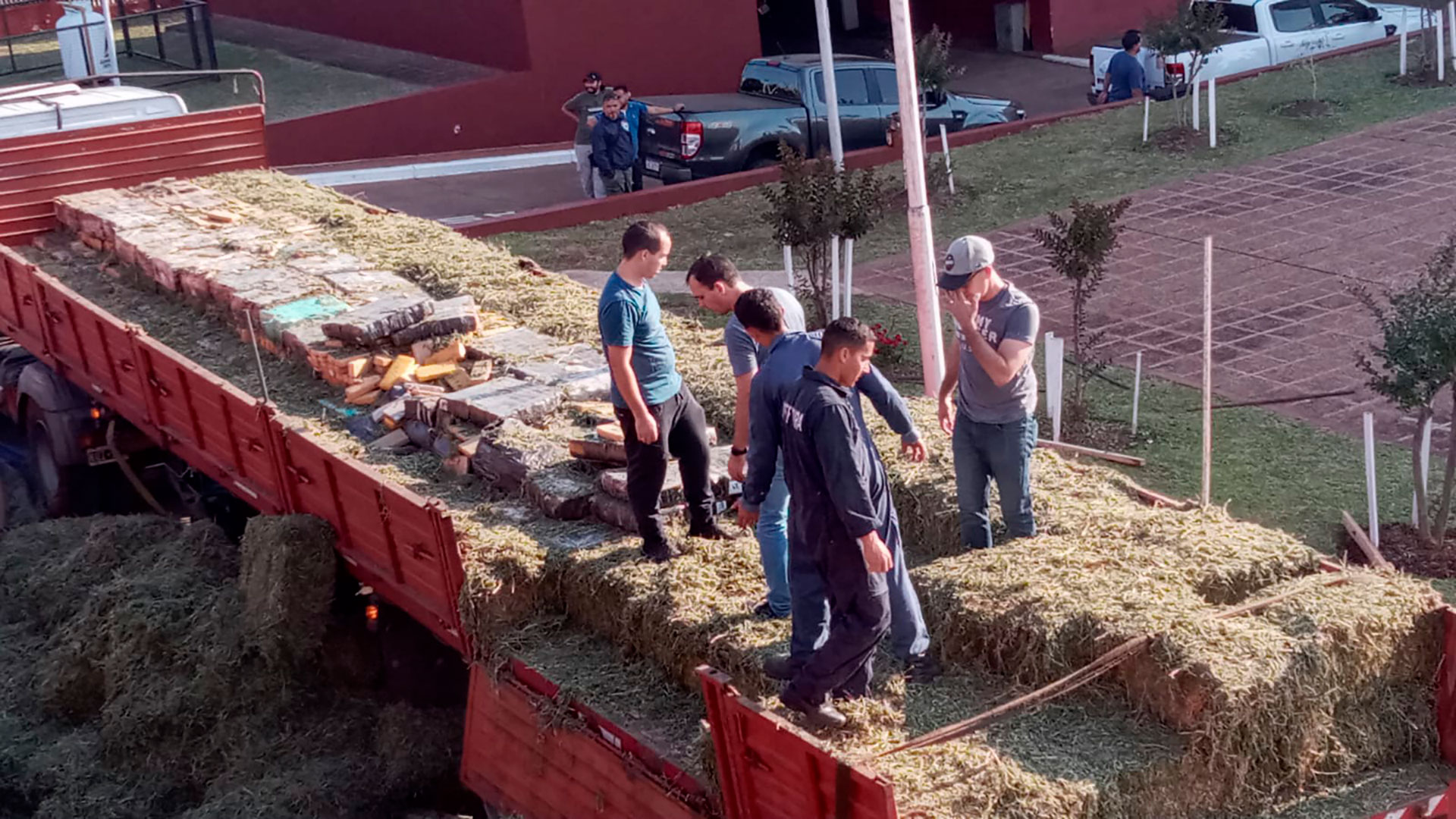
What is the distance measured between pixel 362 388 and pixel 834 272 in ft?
13.8

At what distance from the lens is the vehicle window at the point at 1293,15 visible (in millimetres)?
21797

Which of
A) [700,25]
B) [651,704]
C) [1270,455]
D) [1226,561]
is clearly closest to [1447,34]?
[700,25]

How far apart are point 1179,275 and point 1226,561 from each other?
8.07 m

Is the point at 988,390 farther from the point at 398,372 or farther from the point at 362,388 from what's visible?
the point at 362,388

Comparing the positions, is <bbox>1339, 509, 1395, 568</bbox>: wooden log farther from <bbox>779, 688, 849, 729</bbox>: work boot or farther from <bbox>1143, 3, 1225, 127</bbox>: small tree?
<bbox>1143, 3, 1225, 127</bbox>: small tree

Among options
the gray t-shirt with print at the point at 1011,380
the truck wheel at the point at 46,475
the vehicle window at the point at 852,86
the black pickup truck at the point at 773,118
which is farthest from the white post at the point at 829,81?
the gray t-shirt with print at the point at 1011,380

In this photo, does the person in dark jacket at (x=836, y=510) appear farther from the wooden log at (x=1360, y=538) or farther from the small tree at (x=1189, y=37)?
the small tree at (x=1189, y=37)

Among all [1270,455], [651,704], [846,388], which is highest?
[846,388]

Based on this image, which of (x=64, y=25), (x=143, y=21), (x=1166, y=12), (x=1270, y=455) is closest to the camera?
(x=1270, y=455)

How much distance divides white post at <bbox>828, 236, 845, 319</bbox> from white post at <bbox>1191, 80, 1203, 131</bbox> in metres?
7.22

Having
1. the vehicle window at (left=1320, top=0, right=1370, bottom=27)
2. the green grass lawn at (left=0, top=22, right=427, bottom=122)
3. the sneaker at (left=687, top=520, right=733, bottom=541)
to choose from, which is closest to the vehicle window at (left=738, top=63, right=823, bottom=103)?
the green grass lawn at (left=0, top=22, right=427, bottom=122)

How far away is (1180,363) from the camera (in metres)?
11.7

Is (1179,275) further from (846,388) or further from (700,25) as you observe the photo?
(700,25)

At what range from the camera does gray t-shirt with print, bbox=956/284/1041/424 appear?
6543 millimetres
